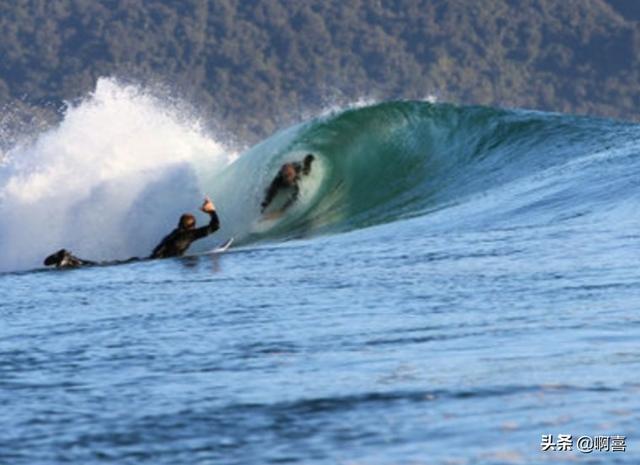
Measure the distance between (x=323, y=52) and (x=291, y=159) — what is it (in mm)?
115259

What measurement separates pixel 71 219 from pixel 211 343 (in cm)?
1472

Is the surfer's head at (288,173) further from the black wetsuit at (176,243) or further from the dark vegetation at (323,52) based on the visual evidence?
the dark vegetation at (323,52)

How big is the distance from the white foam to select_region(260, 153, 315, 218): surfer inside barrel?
146cm

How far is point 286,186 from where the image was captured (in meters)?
23.7

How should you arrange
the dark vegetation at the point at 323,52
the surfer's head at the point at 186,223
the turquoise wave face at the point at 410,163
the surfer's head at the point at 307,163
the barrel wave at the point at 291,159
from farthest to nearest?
the dark vegetation at the point at 323,52 → the surfer's head at the point at 307,163 → the barrel wave at the point at 291,159 → the turquoise wave face at the point at 410,163 → the surfer's head at the point at 186,223

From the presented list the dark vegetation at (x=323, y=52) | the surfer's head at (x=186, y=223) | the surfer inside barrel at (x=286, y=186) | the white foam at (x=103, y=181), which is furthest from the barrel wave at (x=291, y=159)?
the dark vegetation at (x=323, y=52)

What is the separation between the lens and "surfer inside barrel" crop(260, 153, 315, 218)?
23.1 m

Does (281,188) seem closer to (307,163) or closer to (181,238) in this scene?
(307,163)

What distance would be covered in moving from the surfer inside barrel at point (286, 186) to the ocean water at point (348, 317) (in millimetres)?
206

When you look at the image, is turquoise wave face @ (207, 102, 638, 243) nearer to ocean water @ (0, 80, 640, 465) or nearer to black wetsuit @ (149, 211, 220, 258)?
ocean water @ (0, 80, 640, 465)

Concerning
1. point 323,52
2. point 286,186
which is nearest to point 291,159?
point 286,186

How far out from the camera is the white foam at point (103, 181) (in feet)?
79.3

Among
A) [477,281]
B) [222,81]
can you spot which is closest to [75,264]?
[477,281]

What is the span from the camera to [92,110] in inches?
1123
